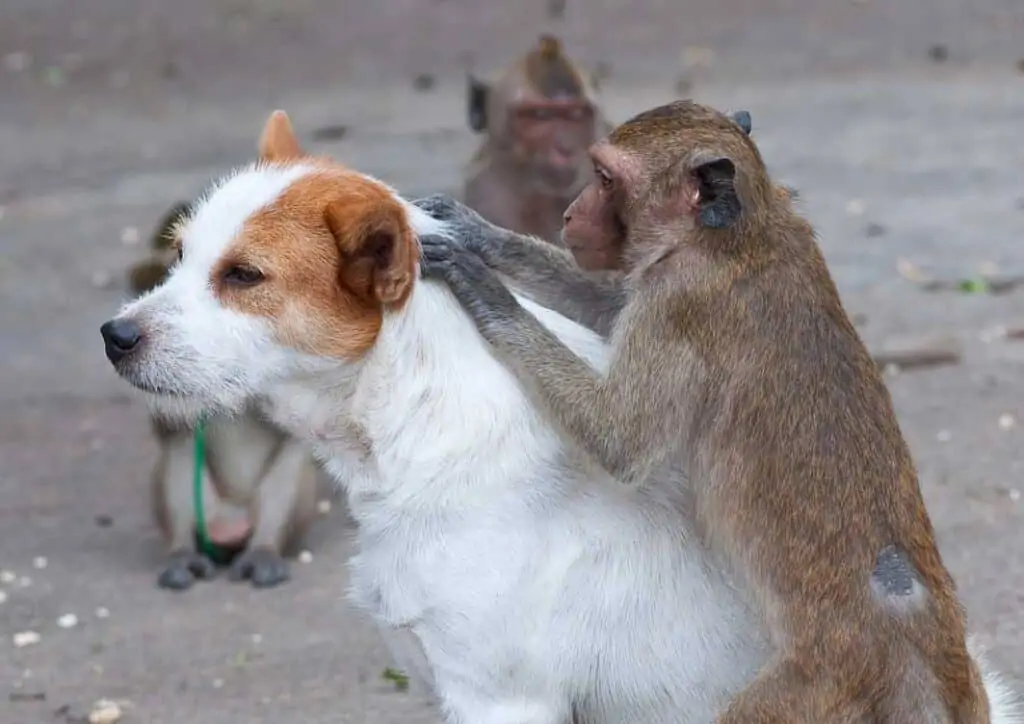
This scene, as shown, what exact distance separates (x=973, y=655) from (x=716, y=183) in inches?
46.1

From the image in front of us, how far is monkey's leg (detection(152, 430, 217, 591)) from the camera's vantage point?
7293 mm

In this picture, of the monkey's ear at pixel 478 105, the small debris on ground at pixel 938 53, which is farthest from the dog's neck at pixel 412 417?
the small debris on ground at pixel 938 53

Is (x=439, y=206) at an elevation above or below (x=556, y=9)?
above

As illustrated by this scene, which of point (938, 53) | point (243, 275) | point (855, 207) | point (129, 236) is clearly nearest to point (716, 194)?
point (243, 275)

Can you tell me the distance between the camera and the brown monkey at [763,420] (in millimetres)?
4051

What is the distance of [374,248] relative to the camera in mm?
3877

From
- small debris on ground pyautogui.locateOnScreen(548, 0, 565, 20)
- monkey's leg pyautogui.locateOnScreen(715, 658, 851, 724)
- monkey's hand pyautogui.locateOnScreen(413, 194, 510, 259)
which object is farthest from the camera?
small debris on ground pyautogui.locateOnScreen(548, 0, 565, 20)

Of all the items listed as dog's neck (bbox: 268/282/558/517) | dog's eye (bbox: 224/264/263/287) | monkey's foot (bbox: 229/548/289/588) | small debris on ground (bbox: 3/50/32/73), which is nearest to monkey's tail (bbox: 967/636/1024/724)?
dog's neck (bbox: 268/282/558/517)

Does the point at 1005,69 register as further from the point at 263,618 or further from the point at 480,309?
the point at 480,309

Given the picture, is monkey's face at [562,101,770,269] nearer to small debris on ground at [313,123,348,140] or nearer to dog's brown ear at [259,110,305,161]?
dog's brown ear at [259,110,305,161]

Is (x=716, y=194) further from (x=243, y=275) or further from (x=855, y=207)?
(x=855, y=207)

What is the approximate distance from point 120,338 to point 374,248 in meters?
0.53

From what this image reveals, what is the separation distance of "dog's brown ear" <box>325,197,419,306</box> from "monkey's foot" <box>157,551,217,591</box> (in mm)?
3450

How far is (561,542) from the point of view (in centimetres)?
404
